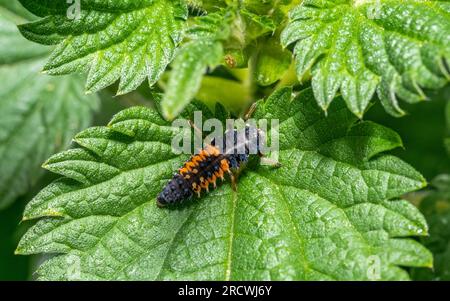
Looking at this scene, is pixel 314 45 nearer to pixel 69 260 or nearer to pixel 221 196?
pixel 221 196

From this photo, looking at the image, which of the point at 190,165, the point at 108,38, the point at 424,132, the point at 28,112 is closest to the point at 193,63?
the point at 190,165

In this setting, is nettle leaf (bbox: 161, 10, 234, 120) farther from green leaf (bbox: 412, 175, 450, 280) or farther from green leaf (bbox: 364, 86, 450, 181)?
green leaf (bbox: 364, 86, 450, 181)

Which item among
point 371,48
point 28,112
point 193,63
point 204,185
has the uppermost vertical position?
point 193,63

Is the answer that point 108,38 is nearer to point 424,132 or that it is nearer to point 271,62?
point 271,62

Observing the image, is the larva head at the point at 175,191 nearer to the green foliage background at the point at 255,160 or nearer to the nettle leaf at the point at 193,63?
the green foliage background at the point at 255,160

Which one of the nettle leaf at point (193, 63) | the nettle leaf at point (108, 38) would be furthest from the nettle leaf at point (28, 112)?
the nettle leaf at point (193, 63)
